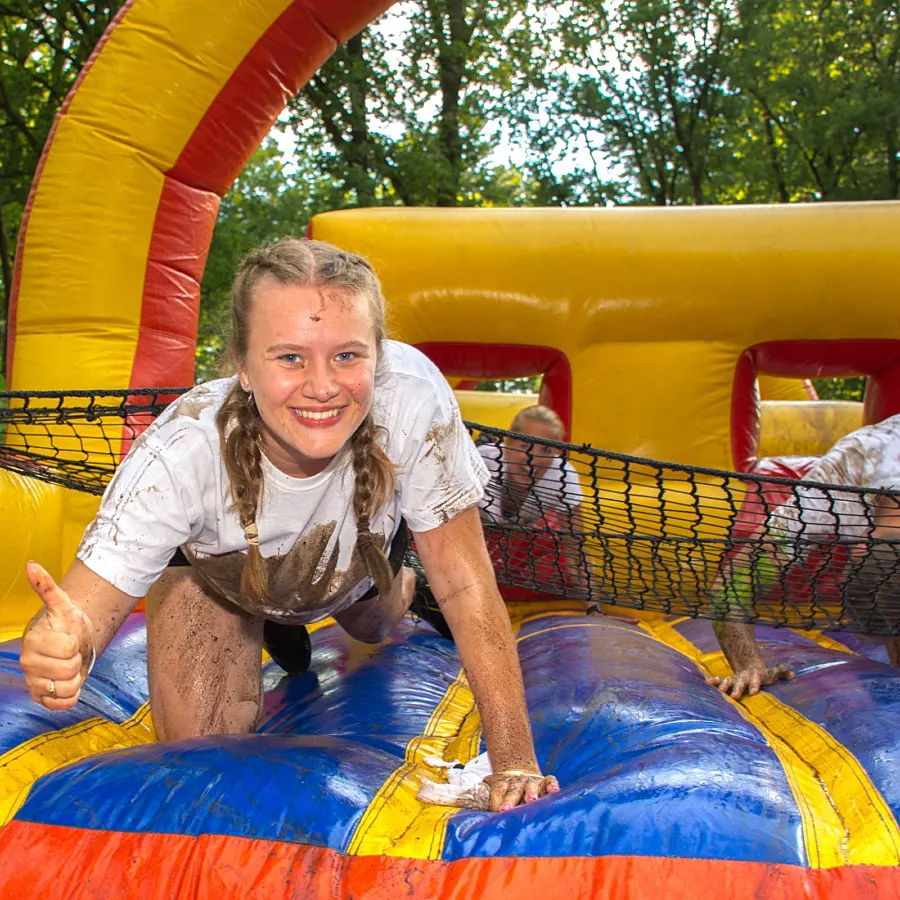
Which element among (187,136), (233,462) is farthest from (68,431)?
(233,462)

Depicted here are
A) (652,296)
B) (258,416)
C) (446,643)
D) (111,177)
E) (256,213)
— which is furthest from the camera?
(256,213)

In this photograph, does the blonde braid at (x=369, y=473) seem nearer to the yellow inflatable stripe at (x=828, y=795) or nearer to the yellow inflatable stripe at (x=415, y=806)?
the yellow inflatable stripe at (x=415, y=806)

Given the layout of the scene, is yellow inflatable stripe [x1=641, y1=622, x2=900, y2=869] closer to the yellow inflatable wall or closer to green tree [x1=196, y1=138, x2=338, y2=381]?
the yellow inflatable wall

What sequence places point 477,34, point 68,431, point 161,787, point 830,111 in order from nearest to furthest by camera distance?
point 161,787 → point 68,431 → point 830,111 → point 477,34

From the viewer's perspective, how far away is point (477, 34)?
1040 cm

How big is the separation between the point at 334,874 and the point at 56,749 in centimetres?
57

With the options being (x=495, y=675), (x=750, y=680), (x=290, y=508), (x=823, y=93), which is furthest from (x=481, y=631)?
(x=823, y=93)

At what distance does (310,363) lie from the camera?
143 centimetres

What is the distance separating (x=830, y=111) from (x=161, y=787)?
981cm

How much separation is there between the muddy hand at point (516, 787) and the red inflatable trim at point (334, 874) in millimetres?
162

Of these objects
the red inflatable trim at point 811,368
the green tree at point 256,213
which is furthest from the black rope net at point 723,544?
the green tree at point 256,213

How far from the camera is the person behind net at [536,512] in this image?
229 centimetres

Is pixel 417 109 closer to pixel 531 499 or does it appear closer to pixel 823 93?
pixel 823 93

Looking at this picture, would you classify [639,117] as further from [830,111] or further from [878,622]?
[878,622]
